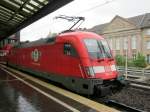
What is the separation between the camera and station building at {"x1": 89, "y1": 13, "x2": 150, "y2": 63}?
55781 mm

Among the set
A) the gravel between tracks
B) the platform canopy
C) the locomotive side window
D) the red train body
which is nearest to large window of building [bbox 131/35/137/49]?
the platform canopy

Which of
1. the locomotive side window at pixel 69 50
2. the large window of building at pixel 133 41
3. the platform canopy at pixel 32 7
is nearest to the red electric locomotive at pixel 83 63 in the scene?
the locomotive side window at pixel 69 50

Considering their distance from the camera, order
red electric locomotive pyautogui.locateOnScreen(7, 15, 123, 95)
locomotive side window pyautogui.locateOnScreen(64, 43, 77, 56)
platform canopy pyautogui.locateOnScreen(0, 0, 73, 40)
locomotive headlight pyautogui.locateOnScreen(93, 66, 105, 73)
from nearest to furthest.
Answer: red electric locomotive pyautogui.locateOnScreen(7, 15, 123, 95) → locomotive headlight pyautogui.locateOnScreen(93, 66, 105, 73) → locomotive side window pyautogui.locateOnScreen(64, 43, 77, 56) → platform canopy pyautogui.locateOnScreen(0, 0, 73, 40)

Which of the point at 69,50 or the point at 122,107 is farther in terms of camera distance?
the point at 69,50

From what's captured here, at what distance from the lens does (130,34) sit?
196 ft

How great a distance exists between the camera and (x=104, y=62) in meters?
11.6

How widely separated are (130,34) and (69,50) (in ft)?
163

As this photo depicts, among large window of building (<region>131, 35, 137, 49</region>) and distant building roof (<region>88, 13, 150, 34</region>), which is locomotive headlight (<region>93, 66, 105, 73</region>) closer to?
distant building roof (<region>88, 13, 150, 34</region>)

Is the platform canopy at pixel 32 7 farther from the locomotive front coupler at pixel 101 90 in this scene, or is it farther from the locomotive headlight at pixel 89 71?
the locomotive front coupler at pixel 101 90

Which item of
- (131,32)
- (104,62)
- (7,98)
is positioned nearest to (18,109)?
(7,98)

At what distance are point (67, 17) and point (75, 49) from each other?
497 centimetres

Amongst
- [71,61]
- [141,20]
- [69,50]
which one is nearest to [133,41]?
[141,20]

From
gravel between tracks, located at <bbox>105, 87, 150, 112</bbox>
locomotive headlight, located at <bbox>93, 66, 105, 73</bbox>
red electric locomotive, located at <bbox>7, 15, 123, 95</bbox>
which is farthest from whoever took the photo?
locomotive headlight, located at <bbox>93, 66, 105, 73</bbox>

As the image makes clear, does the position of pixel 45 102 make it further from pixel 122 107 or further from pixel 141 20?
pixel 141 20
